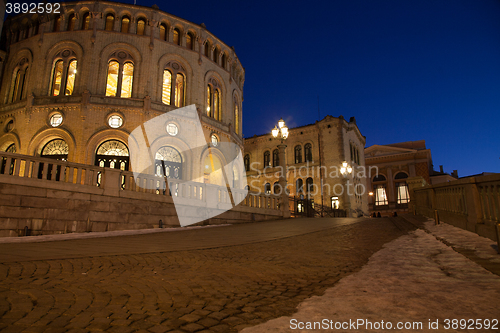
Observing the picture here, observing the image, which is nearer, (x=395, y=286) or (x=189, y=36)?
(x=395, y=286)

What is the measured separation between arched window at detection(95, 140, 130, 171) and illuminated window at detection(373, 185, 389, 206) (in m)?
46.1

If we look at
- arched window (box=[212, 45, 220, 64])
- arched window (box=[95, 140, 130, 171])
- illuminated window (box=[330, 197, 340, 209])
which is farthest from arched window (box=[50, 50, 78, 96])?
illuminated window (box=[330, 197, 340, 209])

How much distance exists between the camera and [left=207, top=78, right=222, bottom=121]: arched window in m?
26.7

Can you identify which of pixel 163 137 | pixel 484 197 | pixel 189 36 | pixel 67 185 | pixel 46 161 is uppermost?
pixel 189 36

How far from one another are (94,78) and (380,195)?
48.8m

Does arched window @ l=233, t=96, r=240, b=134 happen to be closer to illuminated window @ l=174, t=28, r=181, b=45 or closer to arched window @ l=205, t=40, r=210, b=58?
arched window @ l=205, t=40, r=210, b=58

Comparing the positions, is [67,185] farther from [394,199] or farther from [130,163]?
[394,199]

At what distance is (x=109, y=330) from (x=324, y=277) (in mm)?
2746

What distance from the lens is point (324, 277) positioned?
4.11m

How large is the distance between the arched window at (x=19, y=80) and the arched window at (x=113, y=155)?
7868 mm

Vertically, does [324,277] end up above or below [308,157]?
below

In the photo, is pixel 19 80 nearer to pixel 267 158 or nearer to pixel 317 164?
pixel 267 158

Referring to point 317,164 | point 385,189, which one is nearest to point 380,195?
point 385,189

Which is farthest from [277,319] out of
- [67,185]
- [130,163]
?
[130,163]
